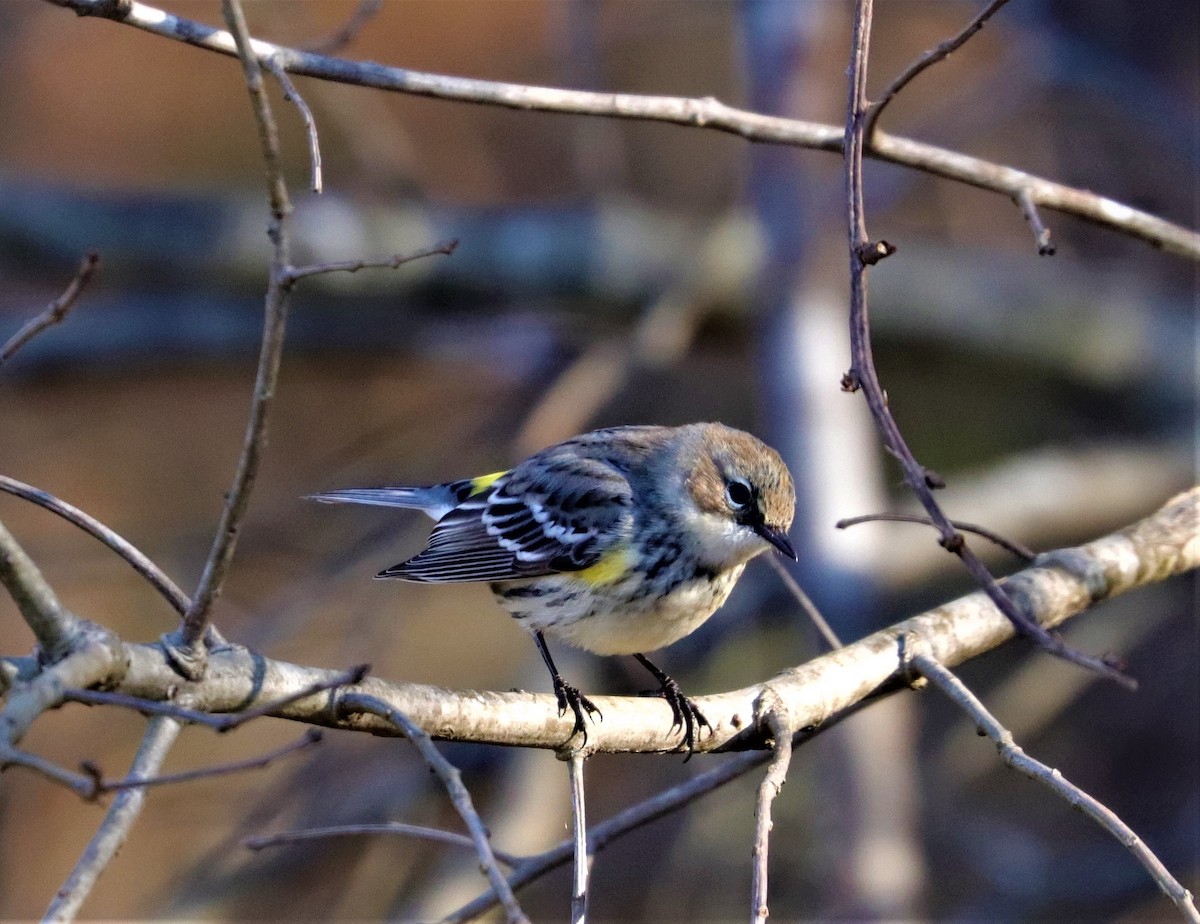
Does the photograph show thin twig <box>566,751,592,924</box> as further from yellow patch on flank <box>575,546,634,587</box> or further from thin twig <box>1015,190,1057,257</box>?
thin twig <box>1015,190,1057,257</box>

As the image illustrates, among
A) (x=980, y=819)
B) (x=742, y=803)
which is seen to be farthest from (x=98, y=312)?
(x=980, y=819)

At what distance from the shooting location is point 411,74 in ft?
9.22

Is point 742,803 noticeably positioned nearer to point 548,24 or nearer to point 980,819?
point 980,819

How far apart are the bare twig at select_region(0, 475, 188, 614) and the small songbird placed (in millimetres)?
1431

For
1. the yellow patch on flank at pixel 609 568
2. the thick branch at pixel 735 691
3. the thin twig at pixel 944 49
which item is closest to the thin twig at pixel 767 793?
the thick branch at pixel 735 691

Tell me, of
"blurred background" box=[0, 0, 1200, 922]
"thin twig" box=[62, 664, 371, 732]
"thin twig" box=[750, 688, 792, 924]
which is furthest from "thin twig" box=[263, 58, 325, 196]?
"blurred background" box=[0, 0, 1200, 922]

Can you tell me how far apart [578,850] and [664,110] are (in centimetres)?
172

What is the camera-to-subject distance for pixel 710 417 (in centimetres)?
906

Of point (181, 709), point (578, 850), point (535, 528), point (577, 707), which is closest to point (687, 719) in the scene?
point (577, 707)

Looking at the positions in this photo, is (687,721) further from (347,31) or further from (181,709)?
(347,31)

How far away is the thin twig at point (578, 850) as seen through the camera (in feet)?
7.29

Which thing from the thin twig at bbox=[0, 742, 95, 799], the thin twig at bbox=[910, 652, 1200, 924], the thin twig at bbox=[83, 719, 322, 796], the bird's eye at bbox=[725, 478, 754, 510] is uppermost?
the bird's eye at bbox=[725, 478, 754, 510]

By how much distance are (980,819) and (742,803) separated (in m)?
1.60

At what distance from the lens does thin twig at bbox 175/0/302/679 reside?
1812 mm
